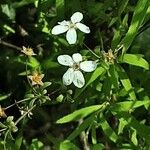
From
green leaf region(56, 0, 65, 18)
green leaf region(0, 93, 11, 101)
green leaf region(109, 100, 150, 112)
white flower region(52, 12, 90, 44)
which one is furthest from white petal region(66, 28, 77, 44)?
green leaf region(0, 93, 11, 101)

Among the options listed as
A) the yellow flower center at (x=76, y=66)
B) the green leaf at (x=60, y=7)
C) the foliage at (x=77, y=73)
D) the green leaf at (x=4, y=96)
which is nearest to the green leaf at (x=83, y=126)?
the foliage at (x=77, y=73)

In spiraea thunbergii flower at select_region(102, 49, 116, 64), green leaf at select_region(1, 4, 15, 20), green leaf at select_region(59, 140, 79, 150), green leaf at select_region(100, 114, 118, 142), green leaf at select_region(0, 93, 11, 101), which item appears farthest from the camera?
green leaf at select_region(1, 4, 15, 20)

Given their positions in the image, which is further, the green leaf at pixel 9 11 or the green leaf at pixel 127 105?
the green leaf at pixel 9 11

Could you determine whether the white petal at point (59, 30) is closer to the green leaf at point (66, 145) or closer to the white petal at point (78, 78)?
the white petal at point (78, 78)

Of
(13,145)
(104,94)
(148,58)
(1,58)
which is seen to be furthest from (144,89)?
(1,58)

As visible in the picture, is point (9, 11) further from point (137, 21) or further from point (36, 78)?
point (137, 21)

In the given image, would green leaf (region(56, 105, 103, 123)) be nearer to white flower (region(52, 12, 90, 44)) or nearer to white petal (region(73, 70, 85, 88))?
white petal (region(73, 70, 85, 88))

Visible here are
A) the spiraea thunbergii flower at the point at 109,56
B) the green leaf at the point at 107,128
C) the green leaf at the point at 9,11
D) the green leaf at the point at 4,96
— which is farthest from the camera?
the green leaf at the point at 9,11

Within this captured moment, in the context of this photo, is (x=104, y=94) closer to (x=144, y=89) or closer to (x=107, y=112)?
(x=107, y=112)
